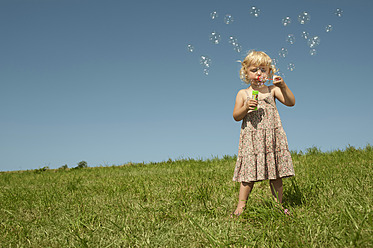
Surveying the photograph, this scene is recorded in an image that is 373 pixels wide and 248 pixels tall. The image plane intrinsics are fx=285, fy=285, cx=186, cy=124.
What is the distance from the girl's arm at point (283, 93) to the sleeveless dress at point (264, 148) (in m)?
0.12

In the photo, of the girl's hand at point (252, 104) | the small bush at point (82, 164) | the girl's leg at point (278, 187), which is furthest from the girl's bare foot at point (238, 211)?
the small bush at point (82, 164)

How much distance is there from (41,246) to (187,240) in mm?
1523

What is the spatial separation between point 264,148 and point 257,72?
93 cm

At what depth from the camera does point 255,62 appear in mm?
3514

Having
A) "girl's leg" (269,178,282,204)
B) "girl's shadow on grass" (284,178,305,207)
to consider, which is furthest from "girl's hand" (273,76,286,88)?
"girl's shadow on grass" (284,178,305,207)

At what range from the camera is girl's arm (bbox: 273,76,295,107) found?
3.35 metres

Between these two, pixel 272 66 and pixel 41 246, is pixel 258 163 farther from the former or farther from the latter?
pixel 41 246

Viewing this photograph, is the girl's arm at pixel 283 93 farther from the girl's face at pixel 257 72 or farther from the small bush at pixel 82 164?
the small bush at pixel 82 164

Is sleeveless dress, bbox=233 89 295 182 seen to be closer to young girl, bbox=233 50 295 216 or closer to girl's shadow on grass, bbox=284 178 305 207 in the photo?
young girl, bbox=233 50 295 216

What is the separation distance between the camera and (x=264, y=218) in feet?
9.43

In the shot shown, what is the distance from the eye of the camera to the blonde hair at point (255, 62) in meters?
3.51

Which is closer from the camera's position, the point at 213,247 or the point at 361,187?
the point at 213,247

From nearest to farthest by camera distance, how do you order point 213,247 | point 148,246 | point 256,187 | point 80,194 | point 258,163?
point 213,247
point 148,246
point 258,163
point 256,187
point 80,194

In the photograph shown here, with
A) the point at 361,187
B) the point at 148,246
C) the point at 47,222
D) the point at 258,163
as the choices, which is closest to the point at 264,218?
the point at 258,163
